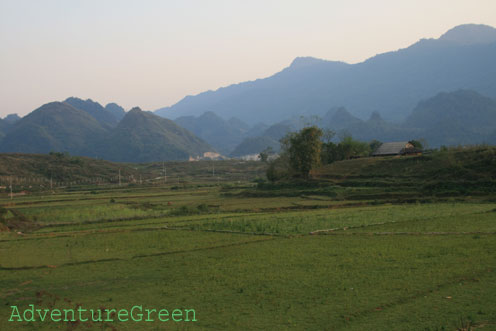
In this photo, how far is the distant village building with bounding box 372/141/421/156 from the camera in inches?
3027

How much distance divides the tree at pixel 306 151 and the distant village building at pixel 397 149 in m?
14.9

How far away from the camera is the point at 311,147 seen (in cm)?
7075

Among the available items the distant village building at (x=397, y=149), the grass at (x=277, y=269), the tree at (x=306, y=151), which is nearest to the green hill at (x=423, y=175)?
the tree at (x=306, y=151)

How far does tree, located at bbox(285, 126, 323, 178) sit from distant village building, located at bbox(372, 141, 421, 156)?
14.9 meters

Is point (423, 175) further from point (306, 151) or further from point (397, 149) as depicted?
point (397, 149)

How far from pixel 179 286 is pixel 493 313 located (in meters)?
10.6

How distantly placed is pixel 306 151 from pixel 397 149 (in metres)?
19.8

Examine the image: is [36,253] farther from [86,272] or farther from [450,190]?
[450,190]

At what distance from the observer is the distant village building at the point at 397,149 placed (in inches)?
3027

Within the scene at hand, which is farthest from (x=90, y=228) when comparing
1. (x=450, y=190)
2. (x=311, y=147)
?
(x=311, y=147)

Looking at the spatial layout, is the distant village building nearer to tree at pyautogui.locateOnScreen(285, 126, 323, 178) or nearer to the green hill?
the green hill

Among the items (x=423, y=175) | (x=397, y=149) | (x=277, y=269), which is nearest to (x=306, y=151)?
(x=397, y=149)

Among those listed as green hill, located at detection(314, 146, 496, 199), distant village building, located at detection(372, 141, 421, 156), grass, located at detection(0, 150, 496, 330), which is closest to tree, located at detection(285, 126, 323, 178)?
green hill, located at detection(314, 146, 496, 199)

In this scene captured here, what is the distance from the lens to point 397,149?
78312mm
